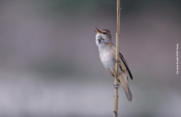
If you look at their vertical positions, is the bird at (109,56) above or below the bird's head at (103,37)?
below

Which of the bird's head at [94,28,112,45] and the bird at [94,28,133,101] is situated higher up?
the bird's head at [94,28,112,45]

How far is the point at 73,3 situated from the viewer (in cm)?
100

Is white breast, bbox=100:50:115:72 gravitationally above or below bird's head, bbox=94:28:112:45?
below

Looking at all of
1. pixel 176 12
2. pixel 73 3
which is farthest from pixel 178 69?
pixel 73 3

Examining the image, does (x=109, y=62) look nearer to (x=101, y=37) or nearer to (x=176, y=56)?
(x=101, y=37)

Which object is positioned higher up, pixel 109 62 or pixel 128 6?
pixel 128 6

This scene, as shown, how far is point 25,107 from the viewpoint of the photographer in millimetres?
954

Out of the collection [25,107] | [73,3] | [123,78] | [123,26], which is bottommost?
[25,107]

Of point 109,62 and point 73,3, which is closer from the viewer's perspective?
point 109,62

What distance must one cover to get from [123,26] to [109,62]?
0.32 metres

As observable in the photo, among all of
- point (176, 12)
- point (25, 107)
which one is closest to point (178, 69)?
point (176, 12)

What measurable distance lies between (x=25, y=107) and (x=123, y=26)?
625 millimetres

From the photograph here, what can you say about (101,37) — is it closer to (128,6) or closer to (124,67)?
(124,67)

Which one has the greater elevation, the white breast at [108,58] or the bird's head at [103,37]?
the bird's head at [103,37]
